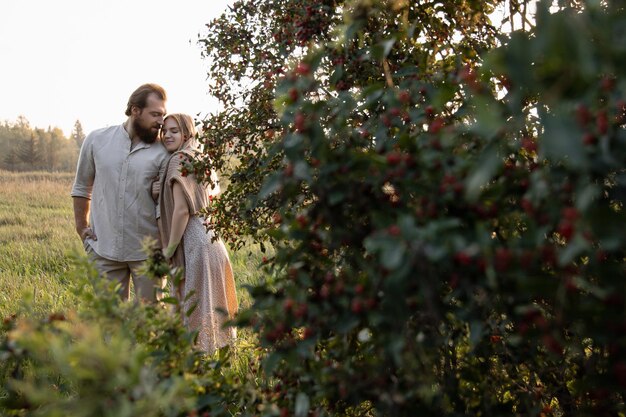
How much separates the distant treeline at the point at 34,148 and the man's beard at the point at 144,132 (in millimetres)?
31963

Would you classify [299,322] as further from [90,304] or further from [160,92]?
[160,92]

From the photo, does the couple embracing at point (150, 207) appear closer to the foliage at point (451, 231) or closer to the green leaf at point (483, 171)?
the foliage at point (451, 231)

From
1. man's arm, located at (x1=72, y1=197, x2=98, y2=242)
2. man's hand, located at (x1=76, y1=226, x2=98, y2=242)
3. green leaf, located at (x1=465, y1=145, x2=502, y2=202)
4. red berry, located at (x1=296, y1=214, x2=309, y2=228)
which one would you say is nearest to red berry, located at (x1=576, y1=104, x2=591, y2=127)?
green leaf, located at (x1=465, y1=145, x2=502, y2=202)

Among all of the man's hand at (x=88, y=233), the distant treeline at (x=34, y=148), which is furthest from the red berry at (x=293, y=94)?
the distant treeline at (x=34, y=148)

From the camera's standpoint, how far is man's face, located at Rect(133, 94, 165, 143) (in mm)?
5055

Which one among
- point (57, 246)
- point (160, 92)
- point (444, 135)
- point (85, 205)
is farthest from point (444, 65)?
point (57, 246)

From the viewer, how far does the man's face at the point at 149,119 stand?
5.05m

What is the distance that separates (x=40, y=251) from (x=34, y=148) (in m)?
33.2

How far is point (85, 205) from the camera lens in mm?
5402

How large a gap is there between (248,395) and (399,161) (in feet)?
3.34

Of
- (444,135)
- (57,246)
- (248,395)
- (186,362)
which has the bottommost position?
(57,246)

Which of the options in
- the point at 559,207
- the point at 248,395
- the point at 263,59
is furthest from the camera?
the point at 263,59

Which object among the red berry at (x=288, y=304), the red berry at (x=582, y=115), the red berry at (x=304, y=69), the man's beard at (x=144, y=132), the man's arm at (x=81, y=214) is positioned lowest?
the man's arm at (x=81, y=214)

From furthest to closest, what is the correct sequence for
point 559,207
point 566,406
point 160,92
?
point 160,92
point 566,406
point 559,207
